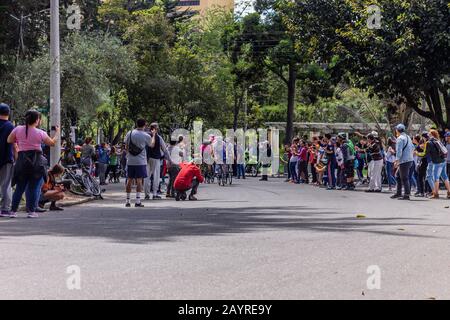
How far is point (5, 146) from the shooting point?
1528 cm

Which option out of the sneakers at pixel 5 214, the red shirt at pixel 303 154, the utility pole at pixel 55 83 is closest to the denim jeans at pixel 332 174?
the red shirt at pixel 303 154

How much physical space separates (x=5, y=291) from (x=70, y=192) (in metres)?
14.8

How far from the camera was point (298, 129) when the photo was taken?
6575cm

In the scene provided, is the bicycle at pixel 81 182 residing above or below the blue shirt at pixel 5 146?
below

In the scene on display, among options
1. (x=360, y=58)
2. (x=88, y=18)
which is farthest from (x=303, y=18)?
(x=88, y=18)

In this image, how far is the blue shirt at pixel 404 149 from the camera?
22438 millimetres

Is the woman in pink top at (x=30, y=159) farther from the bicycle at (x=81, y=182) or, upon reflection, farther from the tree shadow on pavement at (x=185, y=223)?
the bicycle at (x=81, y=182)

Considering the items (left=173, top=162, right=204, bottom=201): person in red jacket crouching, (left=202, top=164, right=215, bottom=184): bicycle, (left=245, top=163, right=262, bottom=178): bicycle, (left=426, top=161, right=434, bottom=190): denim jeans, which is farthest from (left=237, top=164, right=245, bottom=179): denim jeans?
(left=173, top=162, right=204, bottom=201): person in red jacket crouching

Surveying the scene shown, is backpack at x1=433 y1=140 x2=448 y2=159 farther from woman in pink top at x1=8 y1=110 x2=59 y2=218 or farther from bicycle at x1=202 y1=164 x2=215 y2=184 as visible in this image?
bicycle at x1=202 y1=164 x2=215 y2=184

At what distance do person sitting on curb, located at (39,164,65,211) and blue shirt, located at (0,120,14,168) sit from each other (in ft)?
7.71

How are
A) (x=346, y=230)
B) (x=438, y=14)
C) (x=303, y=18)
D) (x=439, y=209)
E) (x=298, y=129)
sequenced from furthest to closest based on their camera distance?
(x=298, y=129), (x=303, y=18), (x=438, y=14), (x=439, y=209), (x=346, y=230)

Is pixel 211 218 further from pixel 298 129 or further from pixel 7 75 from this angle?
pixel 298 129

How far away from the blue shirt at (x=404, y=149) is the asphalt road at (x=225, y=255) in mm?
5566

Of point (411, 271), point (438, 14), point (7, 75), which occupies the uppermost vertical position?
point (438, 14)
